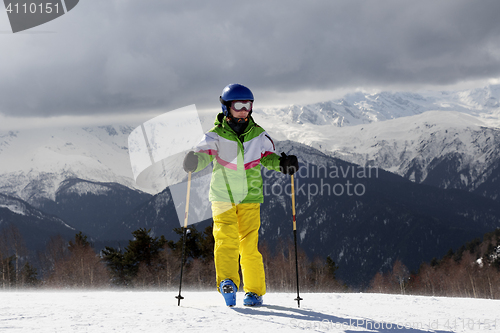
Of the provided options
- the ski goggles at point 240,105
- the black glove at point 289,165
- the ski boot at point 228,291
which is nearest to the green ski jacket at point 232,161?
the ski goggles at point 240,105

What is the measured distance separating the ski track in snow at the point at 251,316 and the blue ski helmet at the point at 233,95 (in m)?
3.06

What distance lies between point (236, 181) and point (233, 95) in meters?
1.35

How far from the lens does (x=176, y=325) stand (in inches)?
194

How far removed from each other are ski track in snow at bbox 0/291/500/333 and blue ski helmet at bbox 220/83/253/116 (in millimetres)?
3063

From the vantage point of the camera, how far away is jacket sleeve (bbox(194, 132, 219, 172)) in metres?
6.76

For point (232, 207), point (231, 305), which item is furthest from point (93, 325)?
point (232, 207)

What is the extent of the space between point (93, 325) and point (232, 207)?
2.62 meters

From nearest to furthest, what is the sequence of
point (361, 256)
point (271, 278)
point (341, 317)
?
point (341, 317) → point (271, 278) → point (361, 256)

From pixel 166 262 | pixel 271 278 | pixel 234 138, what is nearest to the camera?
pixel 234 138

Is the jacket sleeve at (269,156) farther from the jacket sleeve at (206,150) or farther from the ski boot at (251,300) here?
the ski boot at (251,300)

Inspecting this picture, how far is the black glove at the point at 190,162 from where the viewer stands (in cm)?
662

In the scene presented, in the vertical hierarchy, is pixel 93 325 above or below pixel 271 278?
above

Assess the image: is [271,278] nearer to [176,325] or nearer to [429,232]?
[176,325]

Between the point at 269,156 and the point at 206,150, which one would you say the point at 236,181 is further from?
the point at 269,156
